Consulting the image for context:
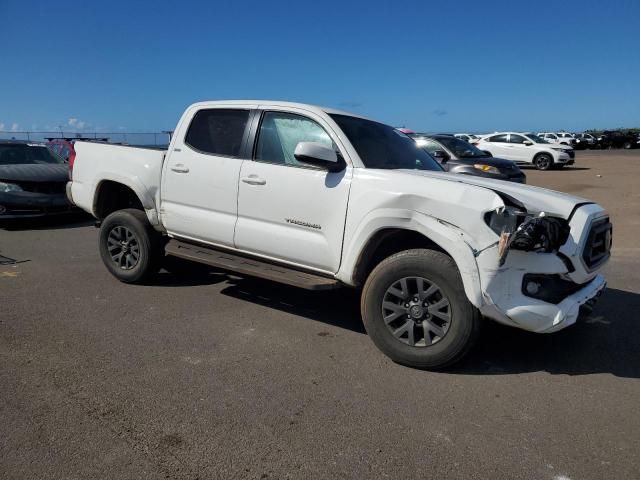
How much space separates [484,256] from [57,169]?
29.8ft

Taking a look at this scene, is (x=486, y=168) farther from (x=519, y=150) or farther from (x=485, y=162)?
(x=519, y=150)

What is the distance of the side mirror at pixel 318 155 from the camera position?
4.03 metres

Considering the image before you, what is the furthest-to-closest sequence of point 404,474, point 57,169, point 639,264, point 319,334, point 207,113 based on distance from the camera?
1. point 57,169
2. point 639,264
3. point 207,113
4. point 319,334
5. point 404,474

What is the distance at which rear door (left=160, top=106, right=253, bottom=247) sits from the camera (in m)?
4.87

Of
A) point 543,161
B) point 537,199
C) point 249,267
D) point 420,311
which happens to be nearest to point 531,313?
point 420,311

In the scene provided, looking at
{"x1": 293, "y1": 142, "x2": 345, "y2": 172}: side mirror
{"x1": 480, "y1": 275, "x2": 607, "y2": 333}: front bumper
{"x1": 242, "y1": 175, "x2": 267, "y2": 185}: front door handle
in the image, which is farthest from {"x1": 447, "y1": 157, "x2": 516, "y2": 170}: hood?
{"x1": 480, "y1": 275, "x2": 607, "y2": 333}: front bumper

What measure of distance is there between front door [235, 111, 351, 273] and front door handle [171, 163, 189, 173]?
729mm

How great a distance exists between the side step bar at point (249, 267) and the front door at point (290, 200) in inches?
3.8

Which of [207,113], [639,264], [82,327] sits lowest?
[82,327]

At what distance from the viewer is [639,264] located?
23.5 feet

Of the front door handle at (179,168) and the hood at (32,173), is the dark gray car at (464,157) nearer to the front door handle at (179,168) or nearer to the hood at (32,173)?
the hood at (32,173)

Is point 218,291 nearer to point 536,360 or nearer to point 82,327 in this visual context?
point 82,327

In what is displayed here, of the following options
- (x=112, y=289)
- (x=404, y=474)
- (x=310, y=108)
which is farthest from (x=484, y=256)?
(x=112, y=289)

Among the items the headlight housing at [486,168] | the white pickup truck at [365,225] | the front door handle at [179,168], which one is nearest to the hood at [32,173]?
the white pickup truck at [365,225]
